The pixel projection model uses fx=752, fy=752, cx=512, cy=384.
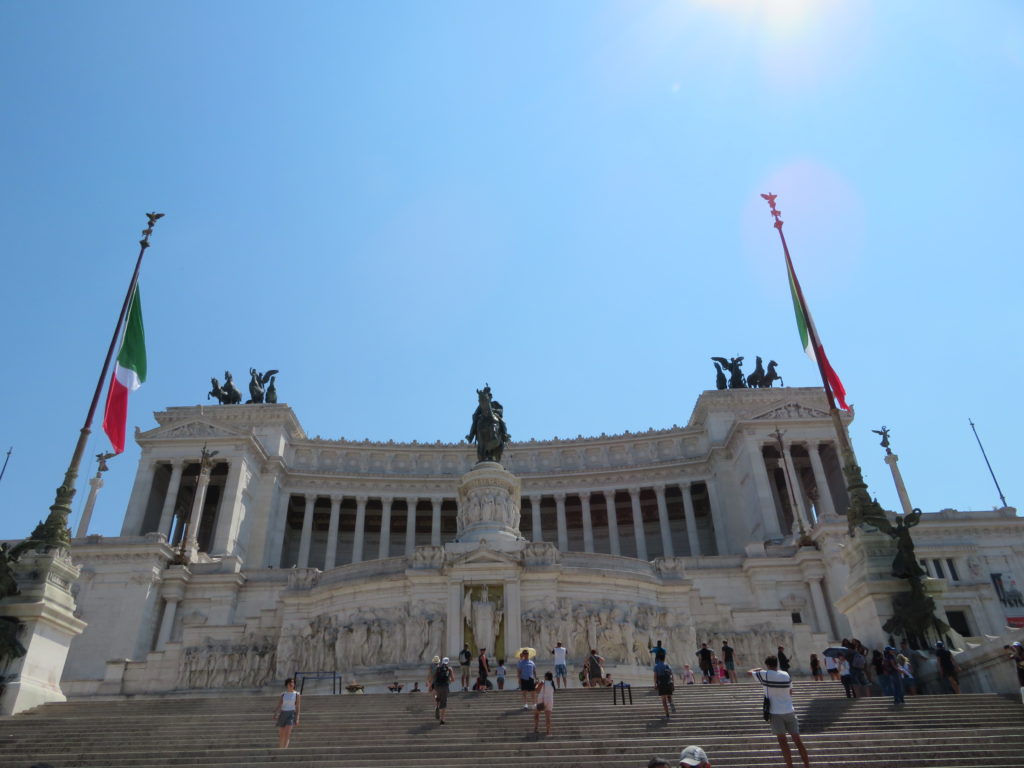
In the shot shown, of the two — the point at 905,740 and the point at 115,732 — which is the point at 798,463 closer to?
the point at 905,740

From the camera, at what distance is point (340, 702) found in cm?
1939

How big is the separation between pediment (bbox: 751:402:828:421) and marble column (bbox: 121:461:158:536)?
156 feet

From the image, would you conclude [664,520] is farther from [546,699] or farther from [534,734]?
[546,699]

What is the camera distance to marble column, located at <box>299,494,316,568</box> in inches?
2442

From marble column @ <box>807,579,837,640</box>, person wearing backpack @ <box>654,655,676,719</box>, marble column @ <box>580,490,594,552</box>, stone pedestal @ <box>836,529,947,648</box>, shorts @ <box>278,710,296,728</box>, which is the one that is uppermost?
marble column @ <box>580,490,594,552</box>

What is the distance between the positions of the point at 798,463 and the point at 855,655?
4768cm

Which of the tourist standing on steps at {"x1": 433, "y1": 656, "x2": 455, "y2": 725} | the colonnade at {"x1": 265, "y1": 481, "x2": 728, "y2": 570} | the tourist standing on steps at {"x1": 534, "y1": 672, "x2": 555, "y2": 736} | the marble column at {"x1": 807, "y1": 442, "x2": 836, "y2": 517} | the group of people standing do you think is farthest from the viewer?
the colonnade at {"x1": 265, "y1": 481, "x2": 728, "y2": 570}

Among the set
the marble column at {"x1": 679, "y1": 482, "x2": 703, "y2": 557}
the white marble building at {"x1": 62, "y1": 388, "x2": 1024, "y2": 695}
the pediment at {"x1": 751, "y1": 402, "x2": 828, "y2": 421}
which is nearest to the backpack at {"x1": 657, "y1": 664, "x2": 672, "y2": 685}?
the white marble building at {"x1": 62, "y1": 388, "x2": 1024, "y2": 695}

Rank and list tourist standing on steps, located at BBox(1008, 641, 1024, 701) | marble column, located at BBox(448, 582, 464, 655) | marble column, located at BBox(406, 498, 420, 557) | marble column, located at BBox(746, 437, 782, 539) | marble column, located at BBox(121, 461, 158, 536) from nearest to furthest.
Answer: tourist standing on steps, located at BBox(1008, 641, 1024, 701) → marble column, located at BBox(448, 582, 464, 655) → marble column, located at BBox(746, 437, 782, 539) → marble column, located at BBox(121, 461, 158, 536) → marble column, located at BBox(406, 498, 420, 557)

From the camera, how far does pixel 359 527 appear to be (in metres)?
64.6

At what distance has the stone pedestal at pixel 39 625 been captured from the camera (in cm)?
1781

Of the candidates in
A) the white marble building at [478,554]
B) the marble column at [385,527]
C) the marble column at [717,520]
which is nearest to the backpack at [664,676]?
the white marble building at [478,554]

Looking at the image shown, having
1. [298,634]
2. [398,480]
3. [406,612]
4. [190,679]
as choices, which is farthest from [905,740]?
[398,480]

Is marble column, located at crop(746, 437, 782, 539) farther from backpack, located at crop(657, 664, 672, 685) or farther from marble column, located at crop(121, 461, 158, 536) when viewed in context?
marble column, located at crop(121, 461, 158, 536)
